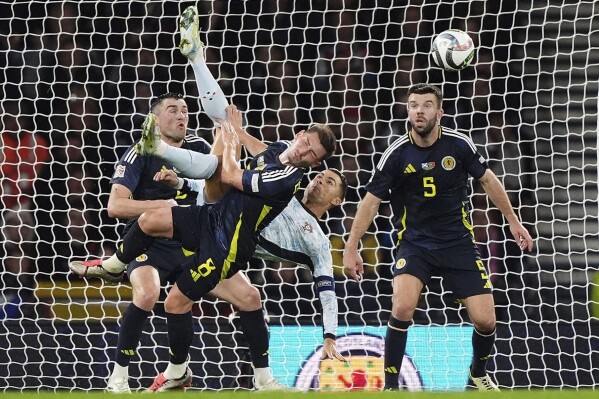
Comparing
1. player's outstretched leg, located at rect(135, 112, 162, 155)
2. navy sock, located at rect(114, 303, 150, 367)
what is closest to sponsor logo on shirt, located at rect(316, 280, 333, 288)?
navy sock, located at rect(114, 303, 150, 367)

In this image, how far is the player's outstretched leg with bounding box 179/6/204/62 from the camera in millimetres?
6457

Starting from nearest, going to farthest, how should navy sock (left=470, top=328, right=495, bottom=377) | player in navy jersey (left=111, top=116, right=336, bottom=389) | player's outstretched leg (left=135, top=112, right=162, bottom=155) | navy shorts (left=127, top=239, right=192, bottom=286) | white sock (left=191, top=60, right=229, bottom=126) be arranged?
player's outstretched leg (left=135, top=112, right=162, bottom=155) → player in navy jersey (left=111, top=116, right=336, bottom=389) → white sock (left=191, top=60, right=229, bottom=126) → navy sock (left=470, top=328, right=495, bottom=377) → navy shorts (left=127, top=239, right=192, bottom=286)

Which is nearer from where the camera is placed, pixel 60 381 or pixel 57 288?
pixel 60 381

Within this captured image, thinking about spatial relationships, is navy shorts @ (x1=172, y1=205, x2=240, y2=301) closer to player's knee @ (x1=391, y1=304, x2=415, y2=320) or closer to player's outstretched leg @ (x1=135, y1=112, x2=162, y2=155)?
player's outstretched leg @ (x1=135, y1=112, x2=162, y2=155)

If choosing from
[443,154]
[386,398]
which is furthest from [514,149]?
[386,398]

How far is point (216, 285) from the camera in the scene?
6750 millimetres

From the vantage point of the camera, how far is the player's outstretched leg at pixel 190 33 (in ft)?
21.2

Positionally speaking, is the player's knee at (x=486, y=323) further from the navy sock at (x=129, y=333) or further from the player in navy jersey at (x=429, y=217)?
the navy sock at (x=129, y=333)

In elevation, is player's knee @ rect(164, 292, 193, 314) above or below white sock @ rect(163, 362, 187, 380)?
above

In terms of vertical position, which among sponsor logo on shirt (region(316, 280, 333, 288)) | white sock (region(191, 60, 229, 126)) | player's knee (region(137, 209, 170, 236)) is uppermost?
white sock (region(191, 60, 229, 126))

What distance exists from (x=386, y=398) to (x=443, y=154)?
2.09 meters

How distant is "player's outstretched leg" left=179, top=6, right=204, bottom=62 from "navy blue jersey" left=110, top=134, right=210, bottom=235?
2.71ft

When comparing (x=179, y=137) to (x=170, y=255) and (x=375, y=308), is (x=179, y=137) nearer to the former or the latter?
(x=170, y=255)

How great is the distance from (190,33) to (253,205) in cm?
104
